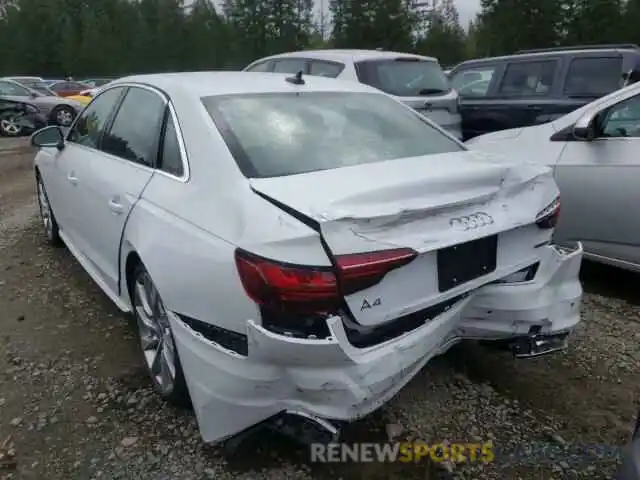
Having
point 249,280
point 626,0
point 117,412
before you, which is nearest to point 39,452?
point 117,412

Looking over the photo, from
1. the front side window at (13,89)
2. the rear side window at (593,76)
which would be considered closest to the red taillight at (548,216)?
the rear side window at (593,76)

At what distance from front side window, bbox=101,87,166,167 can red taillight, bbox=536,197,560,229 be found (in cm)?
181

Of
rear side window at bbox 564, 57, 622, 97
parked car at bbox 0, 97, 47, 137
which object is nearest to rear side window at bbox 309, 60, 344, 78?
rear side window at bbox 564, 57, 622, 97

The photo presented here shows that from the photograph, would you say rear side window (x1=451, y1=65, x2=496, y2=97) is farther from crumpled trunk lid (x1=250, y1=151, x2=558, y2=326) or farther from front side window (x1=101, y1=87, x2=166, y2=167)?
crumpled trunk lid (x1=250, y1=151, x2=558, y2=326)

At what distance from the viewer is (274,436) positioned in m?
2.73

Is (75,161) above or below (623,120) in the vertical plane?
below

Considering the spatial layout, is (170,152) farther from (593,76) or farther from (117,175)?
(593,76)

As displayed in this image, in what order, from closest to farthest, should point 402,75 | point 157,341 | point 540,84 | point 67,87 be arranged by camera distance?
point 157,341 < point 540,84 < point 402,75 < point 67,87

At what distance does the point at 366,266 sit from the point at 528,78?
6.66 metres

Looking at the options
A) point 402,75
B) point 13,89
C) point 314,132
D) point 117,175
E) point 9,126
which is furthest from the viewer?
point 13,89

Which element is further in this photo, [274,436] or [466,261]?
[274,436]

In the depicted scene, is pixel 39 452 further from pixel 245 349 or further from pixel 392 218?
pixel 392 218

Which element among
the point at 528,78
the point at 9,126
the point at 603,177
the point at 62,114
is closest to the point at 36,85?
the point at 62,114

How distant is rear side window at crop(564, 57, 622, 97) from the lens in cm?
730
